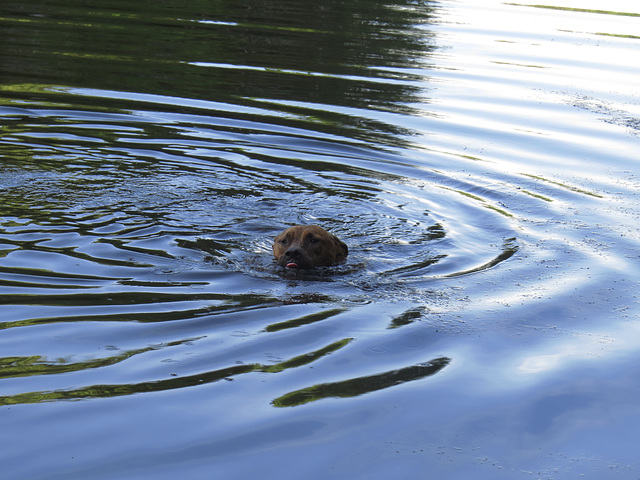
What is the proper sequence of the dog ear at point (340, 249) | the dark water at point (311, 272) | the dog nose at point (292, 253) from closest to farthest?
the dark water at point (311, 272) → the dog nose at point (292, 253) → the dog ear at point (340, 249)

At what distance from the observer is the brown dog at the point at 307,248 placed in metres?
8.00

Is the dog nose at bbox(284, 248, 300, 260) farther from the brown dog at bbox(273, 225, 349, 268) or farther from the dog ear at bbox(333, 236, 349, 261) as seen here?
the dog ear at bbox(333, 236, 349, 261)

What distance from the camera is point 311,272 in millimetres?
8094

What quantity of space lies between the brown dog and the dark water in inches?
6.1

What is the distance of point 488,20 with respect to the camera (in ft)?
82.1

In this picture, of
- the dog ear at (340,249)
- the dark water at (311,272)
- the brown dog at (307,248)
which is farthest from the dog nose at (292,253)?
the dog ear at (340,249)

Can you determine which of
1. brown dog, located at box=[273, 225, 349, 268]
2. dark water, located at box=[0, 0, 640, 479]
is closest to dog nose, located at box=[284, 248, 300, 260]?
brown dog, located at box=[273, 225, 349, 268]

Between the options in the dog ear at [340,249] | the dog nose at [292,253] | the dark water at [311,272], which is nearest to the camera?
the dark water at [311,272]

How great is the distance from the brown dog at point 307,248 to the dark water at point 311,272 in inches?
6.1

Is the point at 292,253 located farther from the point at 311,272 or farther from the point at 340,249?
the point at 340,249

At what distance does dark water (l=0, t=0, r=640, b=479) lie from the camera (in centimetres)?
489

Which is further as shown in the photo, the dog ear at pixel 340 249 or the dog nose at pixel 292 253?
the dog ear at pixel 340 249

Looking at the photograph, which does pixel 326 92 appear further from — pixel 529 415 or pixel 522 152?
pixel 529 415

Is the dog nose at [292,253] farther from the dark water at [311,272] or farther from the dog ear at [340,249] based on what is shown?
the dog ear at [340,249]
